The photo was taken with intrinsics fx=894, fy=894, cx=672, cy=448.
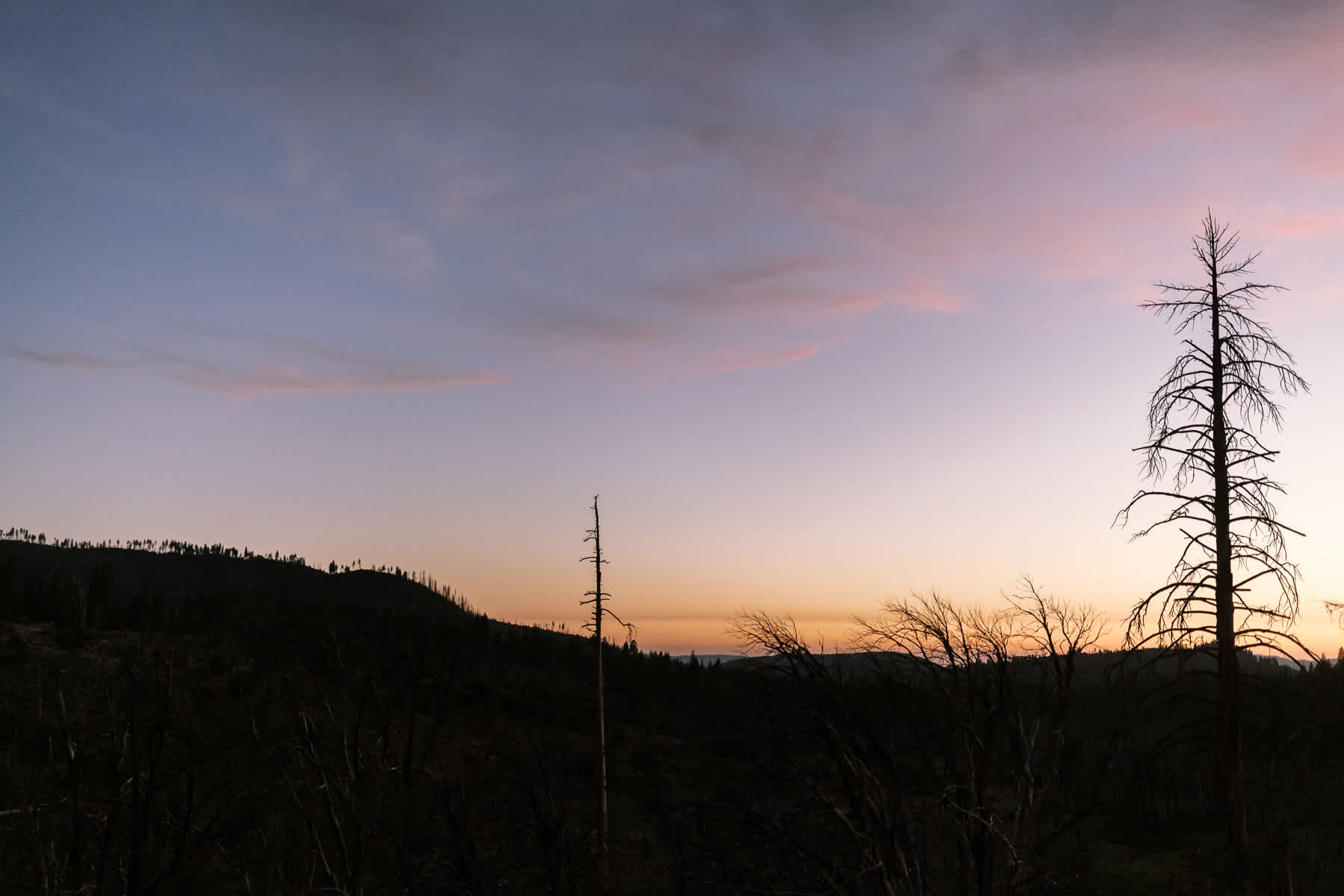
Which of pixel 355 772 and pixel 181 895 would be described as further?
pixel 181 895

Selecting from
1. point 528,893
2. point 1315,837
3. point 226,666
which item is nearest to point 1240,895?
point 1315,837

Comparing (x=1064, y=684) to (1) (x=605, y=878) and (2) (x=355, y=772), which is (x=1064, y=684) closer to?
(2) (x=355, y=772)

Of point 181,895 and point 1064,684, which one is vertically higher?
point 1064,684

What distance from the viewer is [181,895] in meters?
28.4

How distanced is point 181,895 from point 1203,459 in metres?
31.4

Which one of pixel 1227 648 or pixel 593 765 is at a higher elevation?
pixel 1227 648

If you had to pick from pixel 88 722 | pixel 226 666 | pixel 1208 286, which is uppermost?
pixel 1208 286

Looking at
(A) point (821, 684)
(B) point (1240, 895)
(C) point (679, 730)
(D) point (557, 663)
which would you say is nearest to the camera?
(A) point (821, 684)

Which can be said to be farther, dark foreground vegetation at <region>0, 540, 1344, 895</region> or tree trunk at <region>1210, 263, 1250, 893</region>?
tree trunk at <region>1210, 263, 1250, 893</region>

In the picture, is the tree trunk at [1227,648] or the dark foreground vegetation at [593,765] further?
the tree trunk at [1227,648]

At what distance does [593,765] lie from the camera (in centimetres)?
5581

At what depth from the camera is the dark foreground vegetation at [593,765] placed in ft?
31.9

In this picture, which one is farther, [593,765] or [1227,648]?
[593,765]

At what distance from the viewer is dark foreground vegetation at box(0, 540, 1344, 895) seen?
971cm
